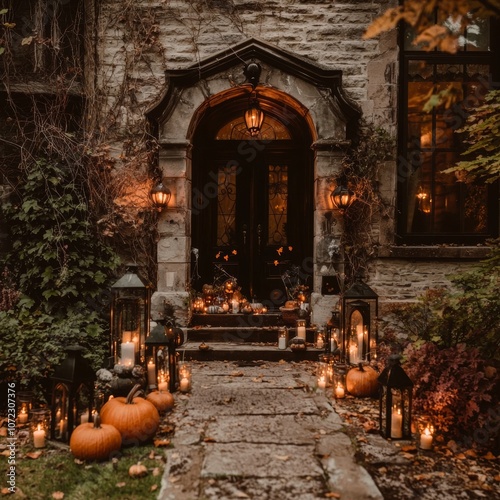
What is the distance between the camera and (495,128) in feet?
15.4

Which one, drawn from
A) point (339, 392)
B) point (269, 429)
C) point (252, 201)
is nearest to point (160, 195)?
point (252, 201)

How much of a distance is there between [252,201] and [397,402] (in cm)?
491

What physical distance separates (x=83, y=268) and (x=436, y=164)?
5541mm

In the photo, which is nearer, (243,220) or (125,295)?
(125,295)

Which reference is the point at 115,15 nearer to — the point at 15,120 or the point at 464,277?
the point at 15,120

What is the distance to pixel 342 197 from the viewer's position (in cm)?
684

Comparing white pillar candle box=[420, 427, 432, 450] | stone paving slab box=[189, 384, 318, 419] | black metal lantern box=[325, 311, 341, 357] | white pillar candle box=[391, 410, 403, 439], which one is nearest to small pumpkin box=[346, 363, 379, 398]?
stone paving slab box=[189, 384, 318, 419]

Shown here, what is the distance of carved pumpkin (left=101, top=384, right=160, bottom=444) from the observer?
11.7 feet

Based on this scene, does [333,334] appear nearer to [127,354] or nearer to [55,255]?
[127,354]

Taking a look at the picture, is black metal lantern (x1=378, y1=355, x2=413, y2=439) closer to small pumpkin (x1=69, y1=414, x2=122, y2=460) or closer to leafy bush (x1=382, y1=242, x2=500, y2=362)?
leafy bush (x1=382, y1=242, x2=500, y2=362)

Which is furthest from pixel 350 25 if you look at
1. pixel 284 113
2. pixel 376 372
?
pixel 376 372

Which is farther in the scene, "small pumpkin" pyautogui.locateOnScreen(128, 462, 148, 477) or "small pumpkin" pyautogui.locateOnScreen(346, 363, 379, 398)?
"small pumpkin" pyautogui.locateOnScreen(346, 363, 379, 398)

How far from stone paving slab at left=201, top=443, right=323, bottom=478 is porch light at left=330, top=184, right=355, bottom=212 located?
13.2 feet

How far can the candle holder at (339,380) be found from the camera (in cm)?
472
